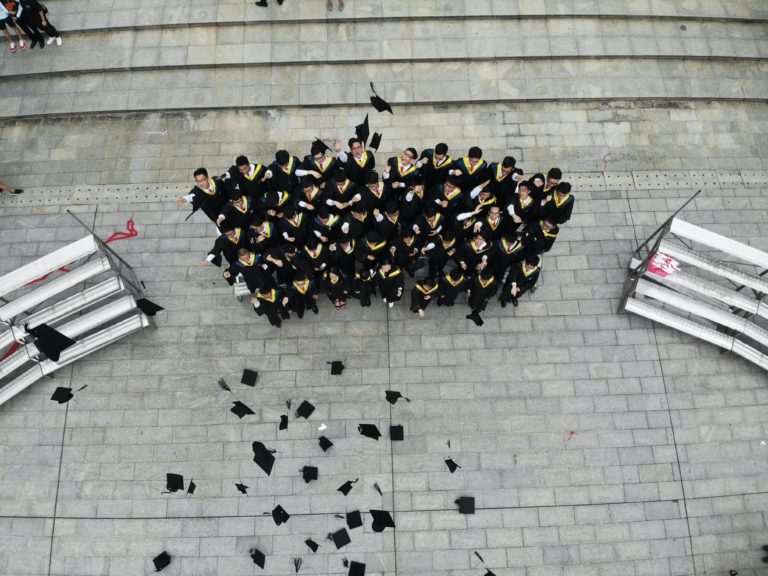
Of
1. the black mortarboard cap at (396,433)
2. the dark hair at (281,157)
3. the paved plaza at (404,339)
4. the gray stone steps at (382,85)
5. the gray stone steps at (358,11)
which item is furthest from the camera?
the gray stone steps at (358,11)

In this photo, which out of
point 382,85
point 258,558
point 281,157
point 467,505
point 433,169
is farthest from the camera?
point 382,85

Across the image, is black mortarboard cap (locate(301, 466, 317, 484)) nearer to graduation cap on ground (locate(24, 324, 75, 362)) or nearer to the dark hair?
graduation cap on ground (locate(24, 324, 75, 362))

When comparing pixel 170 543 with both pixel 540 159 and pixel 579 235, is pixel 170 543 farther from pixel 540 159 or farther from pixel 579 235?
pixel 540 159

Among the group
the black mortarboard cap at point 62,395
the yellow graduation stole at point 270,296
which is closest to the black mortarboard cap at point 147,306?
the black mortarboard cap at point 62,395

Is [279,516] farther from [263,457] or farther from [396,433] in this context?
[396,433]

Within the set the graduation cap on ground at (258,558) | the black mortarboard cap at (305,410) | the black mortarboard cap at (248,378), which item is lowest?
the graduation cap on ground at (258,558)

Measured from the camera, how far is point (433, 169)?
25.0 ft

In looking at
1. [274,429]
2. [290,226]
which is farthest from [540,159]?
[274,429]

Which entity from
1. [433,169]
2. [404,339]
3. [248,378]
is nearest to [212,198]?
[248,378]

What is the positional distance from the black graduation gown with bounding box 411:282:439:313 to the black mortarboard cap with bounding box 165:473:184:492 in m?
3.91

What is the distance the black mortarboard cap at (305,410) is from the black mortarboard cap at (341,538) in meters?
1.55

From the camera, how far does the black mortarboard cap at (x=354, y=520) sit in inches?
286

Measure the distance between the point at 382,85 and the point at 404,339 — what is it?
4.54m

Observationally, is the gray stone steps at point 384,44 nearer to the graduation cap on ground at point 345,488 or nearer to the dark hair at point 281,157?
the dark hair at point 281,157
